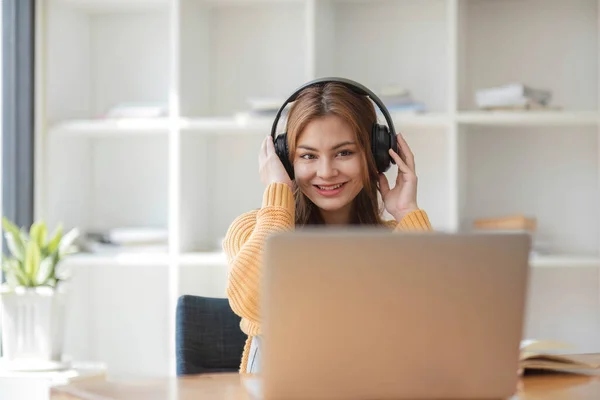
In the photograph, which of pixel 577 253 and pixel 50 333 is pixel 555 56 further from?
pixel 50 333

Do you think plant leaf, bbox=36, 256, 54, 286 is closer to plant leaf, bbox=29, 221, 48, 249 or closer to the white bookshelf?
plant leaf, bbox=29, 221, 48, 249

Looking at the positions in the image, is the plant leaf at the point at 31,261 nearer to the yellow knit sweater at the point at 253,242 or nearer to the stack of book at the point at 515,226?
the yellow knit sweater at the point at 253,242

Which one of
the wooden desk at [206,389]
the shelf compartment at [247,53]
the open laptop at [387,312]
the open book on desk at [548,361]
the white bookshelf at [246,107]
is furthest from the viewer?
the shelf compartment at [247,53]

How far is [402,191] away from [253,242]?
0.41 m

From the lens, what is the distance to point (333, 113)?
202cm

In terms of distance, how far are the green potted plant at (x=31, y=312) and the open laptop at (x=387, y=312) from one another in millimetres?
1870

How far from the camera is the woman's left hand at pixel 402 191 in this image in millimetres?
1978

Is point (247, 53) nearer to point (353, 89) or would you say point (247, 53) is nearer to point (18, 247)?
point (18, 247)

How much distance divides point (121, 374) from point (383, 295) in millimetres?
2567

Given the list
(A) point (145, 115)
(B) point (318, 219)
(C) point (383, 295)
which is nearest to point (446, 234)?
(C) point (383, 295)

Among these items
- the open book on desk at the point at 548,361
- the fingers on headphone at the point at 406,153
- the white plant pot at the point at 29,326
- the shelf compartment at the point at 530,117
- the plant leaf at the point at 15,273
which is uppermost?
the shelf compartment at the point at 530,117

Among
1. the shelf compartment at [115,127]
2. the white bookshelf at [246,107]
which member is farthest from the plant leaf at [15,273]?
the shelf compartment at [115,127]

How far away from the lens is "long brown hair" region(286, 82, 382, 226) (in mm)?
2018

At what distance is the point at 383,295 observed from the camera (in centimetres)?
101
